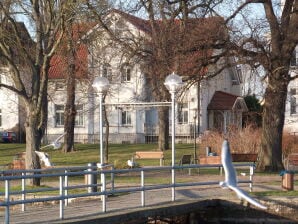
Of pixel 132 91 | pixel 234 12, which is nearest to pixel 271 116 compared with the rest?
pixel 234 12

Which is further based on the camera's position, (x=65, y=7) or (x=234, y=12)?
(x=234, y=12)

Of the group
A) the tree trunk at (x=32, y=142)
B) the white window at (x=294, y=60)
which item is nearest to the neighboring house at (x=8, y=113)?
the white window at (x=294, y=60)

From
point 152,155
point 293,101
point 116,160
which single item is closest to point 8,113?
point 293,101

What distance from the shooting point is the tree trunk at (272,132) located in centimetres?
2772

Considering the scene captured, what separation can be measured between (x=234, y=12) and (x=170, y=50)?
9.79ft

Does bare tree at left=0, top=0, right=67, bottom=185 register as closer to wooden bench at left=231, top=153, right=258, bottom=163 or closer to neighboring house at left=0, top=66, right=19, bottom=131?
wooden bench at left=231, top=153, right=258, bottom=163

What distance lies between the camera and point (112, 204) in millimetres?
18047

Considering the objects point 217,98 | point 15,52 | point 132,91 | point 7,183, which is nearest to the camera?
point 7,183

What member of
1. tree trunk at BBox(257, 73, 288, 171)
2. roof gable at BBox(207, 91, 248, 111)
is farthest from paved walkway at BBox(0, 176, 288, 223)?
roof gable at BBox(207, 91, 248, 111)

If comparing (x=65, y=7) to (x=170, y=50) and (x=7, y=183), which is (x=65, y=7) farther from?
(x=7, y=183)

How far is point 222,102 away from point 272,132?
3324cm

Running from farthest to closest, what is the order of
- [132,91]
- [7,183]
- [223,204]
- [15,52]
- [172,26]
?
1. [132,91]
2. [172,26]
3. [15,52]
4. [223,204]
5. [7,183]

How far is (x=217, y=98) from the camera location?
2467 inches

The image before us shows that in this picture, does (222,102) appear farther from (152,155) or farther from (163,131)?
(152,155)
